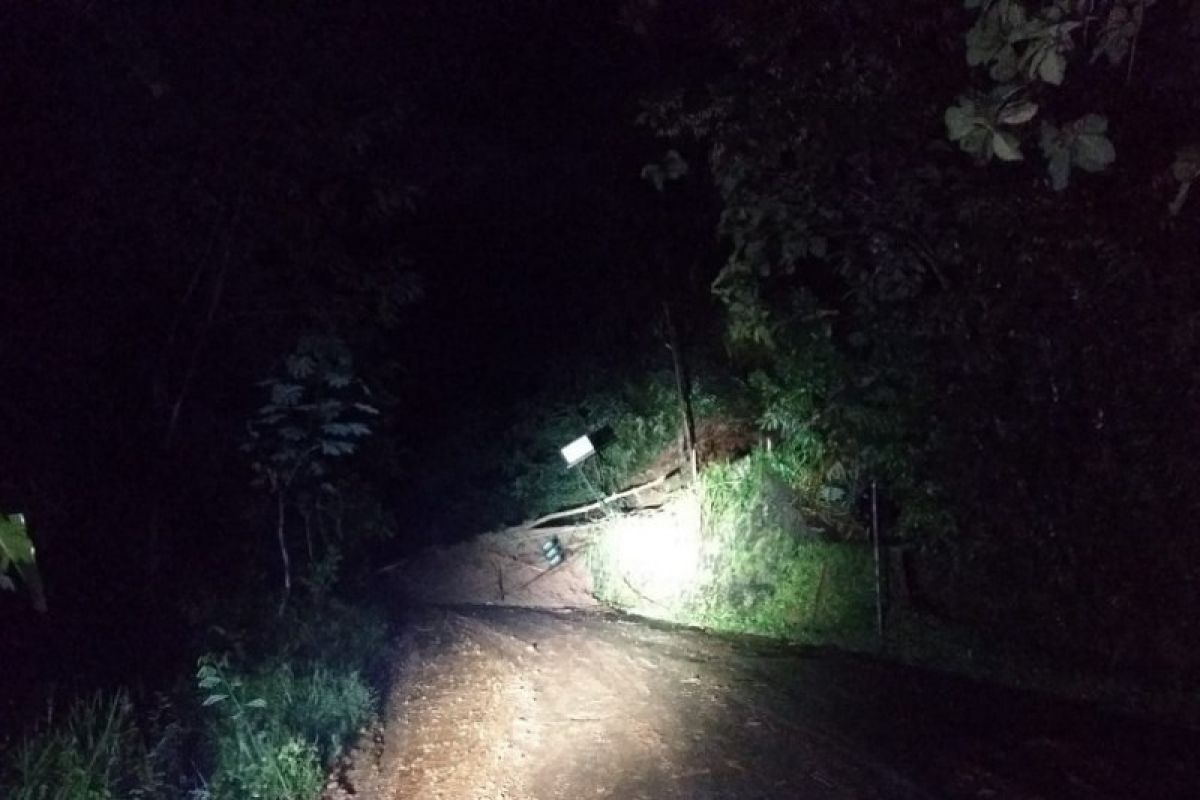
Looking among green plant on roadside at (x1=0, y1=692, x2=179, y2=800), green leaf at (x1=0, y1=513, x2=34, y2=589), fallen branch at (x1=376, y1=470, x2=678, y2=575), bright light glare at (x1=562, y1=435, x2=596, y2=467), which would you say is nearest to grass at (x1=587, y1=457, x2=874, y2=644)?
fallen branch at (x1=376, y1=470, x2=678, y2=575)

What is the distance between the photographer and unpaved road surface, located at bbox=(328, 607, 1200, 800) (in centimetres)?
666

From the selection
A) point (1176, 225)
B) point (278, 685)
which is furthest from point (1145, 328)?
point (278, 685)

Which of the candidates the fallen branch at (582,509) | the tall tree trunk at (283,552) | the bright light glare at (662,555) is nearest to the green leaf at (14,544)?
the tall tree trunk at (283,552)

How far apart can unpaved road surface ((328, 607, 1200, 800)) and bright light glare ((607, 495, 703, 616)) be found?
247 cm

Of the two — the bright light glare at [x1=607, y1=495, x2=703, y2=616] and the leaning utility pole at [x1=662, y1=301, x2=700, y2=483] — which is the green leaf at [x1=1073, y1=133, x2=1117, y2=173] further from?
the leaning utility pole at [x1=662, y1=301, x2=700, y2=483]

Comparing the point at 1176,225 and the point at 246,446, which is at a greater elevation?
the point at 1176,225

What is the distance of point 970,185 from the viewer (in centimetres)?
872

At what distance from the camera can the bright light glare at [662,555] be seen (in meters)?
13.4

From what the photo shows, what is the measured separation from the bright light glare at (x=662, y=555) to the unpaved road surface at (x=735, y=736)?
247 cm

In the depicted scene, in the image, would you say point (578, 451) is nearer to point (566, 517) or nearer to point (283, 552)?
point (566, 517)

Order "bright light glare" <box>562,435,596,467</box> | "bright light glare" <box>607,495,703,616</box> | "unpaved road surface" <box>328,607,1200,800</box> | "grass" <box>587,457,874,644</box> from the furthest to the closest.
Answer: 1. "bright light glare" <box>562,435,596,467</box>
2. "bright light glare" <box>607,495,703,616</box>
3. "grass" <box>587,457,874,644</box>
4. "unpaved road surface" <box>328,607,1200,800</box>

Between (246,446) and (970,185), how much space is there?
8.21m

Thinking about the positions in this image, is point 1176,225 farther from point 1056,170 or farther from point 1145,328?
point 1056,170

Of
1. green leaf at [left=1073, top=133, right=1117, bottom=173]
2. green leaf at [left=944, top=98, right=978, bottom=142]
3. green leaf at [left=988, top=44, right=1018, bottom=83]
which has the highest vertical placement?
green leaf at [left=988, top=44, right=1018, bottom=83]
